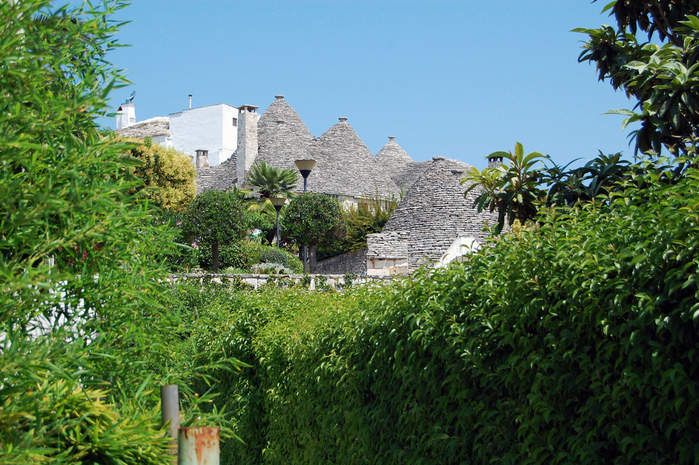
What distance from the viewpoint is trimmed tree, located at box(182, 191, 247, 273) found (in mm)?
26266

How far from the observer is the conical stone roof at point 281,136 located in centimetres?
4822

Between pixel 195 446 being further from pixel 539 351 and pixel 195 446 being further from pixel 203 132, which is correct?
pixel 203 132

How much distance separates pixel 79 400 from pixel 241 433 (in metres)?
5.48

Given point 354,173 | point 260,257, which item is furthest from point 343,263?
point 354,173

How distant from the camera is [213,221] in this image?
26297 mm

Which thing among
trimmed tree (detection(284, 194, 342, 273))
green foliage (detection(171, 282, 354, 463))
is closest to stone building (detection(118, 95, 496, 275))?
trimmed tree (detection(284, 194, 342, 273))

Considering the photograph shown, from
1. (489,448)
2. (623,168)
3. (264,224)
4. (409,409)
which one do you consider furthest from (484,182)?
(264,224)

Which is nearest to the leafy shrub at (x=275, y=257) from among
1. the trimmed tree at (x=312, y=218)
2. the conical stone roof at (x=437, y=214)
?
the trimmed tree at (x=312, y=218)

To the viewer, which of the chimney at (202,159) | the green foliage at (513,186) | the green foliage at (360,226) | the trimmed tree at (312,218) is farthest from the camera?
the chimney at (202,159)

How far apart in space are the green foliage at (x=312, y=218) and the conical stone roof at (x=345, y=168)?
13871mm

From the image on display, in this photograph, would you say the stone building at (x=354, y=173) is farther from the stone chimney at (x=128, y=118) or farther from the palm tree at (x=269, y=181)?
the palm tree at (x=269, y=181)

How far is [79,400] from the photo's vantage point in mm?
2479

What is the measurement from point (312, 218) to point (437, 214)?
248 inches

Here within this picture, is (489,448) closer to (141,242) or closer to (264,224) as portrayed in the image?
(141,242)
